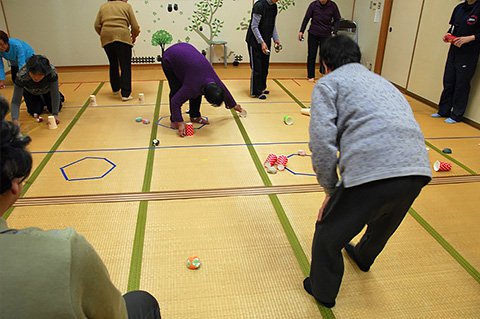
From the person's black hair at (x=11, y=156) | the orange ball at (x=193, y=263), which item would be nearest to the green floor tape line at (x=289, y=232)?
the orange ball at (x=193, y=263)

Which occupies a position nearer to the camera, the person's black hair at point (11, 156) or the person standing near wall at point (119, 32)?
the person's black hair at point (11, 156)

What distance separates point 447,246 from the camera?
79.9 inches

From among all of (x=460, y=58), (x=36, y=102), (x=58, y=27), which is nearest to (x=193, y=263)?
(x=36, y=102)

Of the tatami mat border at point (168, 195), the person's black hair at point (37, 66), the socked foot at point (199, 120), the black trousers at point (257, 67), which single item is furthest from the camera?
the black trousers at point (257, 67)

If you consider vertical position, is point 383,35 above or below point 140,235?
above

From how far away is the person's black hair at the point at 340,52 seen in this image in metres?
1.42

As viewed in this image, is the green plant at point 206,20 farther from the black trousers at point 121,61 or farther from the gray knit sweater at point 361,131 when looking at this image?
the gray knit sweater at point 361,131

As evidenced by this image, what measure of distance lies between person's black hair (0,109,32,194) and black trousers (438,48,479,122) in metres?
4.11

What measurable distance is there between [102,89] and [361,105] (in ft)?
14.9

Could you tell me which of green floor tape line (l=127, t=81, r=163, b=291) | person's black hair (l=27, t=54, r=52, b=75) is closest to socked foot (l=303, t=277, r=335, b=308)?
green floor tape line (l=127, t=81, r=163, b=291)

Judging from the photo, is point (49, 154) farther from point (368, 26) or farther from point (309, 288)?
point (368, 26)

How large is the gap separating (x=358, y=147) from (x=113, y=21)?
3.86 meters

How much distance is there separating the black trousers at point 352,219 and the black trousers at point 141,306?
688 millimetres

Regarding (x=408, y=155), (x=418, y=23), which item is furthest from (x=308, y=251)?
(x=418, y=23)
